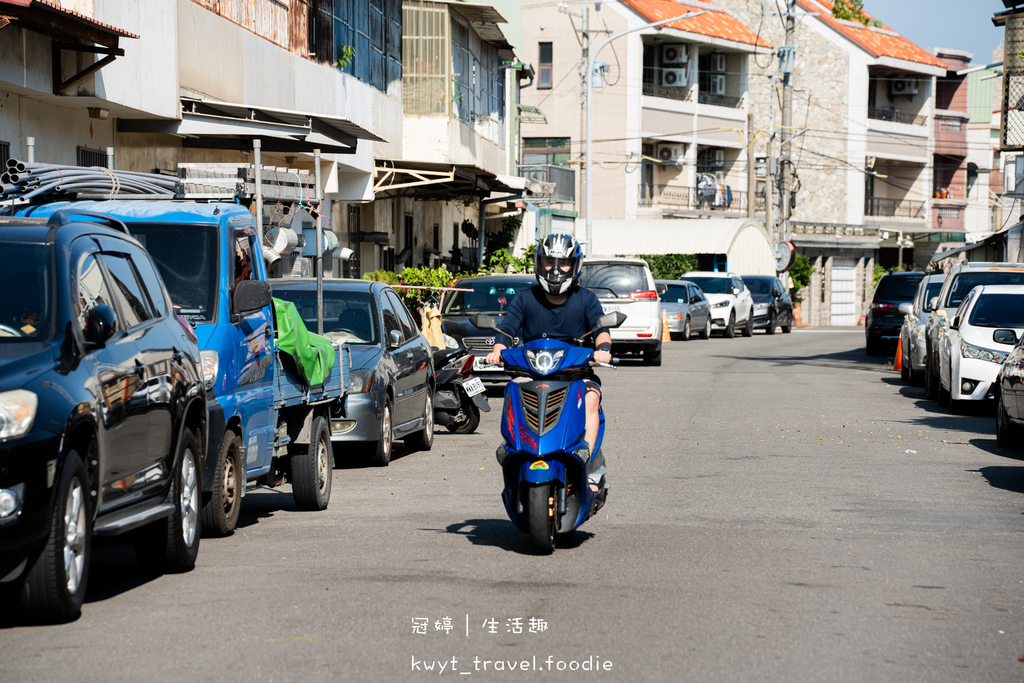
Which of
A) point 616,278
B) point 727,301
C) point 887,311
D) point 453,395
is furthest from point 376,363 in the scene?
point 727,301

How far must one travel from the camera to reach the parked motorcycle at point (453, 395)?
15219mm

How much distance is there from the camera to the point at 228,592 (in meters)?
6.96

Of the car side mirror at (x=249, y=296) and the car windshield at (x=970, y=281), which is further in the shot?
the car windshield at (x=970, y=281)

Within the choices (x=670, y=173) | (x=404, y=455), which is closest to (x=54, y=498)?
(x=404, y=455)

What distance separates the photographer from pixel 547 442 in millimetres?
7875

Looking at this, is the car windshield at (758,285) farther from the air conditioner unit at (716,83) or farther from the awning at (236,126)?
the awning at (236,126)

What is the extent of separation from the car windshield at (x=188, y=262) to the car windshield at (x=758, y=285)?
39.3 m

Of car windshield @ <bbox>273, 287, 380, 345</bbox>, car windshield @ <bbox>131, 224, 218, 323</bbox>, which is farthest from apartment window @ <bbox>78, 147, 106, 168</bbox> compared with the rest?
car windshield @ <bbox>131, 224, 218, 323</bbox>

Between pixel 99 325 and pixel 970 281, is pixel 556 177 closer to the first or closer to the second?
pixel 970 281

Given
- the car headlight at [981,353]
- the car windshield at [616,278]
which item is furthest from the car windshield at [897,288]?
the car headlight at [981,353]

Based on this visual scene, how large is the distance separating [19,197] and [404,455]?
14.7 ft

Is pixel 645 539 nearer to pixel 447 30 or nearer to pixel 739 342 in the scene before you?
pixel 447 30

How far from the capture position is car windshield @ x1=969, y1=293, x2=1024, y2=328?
18297mm

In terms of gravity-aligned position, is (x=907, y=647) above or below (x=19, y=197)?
below
